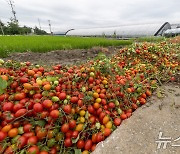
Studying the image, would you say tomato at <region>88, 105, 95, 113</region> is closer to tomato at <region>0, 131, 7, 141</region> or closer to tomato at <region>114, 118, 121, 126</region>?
tomato at <region>114, 118, 121, 126</region>

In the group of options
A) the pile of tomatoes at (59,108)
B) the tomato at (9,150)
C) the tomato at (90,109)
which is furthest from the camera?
the tomato at (90,109)

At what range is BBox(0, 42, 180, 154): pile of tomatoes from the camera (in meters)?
1.26

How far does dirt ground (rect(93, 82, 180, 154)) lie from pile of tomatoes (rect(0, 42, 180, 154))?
74 millimetres

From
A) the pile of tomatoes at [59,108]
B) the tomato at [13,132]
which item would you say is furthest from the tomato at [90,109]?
the tomato at [13,132]

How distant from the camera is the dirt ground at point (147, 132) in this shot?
1329 mm

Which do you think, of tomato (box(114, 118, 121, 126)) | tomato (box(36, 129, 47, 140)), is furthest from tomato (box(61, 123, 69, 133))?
tomato (box(114, 118, 121, 126))

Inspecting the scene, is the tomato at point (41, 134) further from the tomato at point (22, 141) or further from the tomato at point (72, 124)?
the tomato at point (72, 124)

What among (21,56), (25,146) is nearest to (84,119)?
(25,146)

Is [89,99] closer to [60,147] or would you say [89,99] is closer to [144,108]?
[60,147]

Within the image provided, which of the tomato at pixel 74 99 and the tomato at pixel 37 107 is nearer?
the tomato at pixel 37 107

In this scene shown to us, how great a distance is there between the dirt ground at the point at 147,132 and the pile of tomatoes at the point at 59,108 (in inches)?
2.9

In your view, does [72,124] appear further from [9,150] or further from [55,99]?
[9,150]

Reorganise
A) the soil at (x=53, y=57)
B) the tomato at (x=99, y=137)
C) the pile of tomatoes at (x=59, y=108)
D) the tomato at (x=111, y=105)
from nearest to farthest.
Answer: the pile of tomatoes at (x=59, y=108), the tomato at (x=99, y=137), the tomato at (x=111, y=105), the soil at (x=53, y=57)

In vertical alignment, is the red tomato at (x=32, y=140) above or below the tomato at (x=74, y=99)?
below
